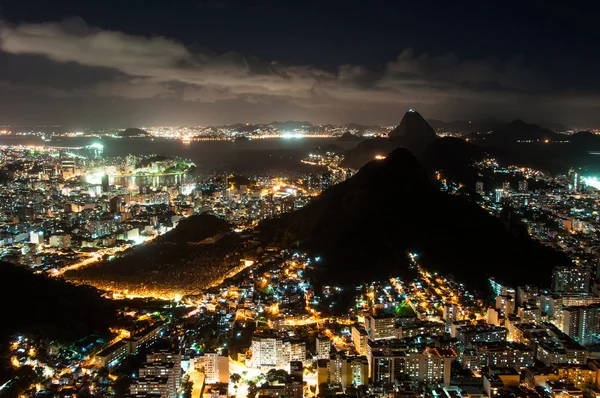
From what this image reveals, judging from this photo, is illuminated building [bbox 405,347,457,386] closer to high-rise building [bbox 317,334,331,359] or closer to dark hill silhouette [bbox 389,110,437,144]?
high-rise building [bbox 317,334,331,359]

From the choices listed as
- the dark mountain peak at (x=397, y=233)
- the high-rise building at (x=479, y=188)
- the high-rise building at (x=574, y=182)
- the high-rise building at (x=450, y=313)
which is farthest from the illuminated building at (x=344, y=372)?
the high-rise building at (x=574, y=182)

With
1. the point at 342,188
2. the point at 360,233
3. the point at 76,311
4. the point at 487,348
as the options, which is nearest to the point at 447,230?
the point at 360,233

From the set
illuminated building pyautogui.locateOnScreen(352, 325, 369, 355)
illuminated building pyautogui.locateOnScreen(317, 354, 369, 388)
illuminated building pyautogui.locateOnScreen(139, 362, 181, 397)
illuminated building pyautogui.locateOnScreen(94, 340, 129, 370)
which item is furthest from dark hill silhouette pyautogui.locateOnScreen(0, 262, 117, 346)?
illuminated building pyautogui.locateOnScreen(352, 325, 369, 355)

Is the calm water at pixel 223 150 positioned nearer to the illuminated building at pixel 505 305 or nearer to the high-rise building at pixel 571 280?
the high-rise building at pixel 571 280

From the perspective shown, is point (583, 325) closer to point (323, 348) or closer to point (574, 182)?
point (323, 348)

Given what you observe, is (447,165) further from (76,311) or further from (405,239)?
(76,311)
